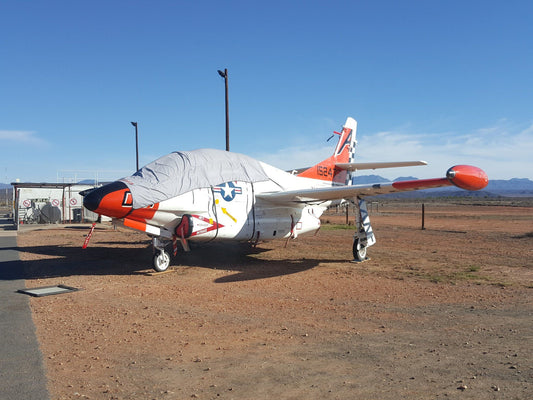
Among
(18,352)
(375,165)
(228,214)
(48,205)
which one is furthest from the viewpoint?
(48,205)

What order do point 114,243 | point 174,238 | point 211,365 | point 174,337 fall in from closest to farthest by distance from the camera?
point 211,365, point 174,337, point 174,238, point 114,243

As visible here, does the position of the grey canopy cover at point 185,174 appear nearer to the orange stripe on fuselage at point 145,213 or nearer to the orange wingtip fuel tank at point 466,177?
the orange stripe on fuselage at point 145,213

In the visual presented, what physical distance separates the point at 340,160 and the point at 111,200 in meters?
10.8

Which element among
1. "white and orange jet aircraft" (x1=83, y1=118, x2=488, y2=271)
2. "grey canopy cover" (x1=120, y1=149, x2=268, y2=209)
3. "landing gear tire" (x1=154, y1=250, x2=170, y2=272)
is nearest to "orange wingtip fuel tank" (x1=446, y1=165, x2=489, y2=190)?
"white and orange jet aircraft" (x1=83, y1=118, x2=488, y2=271)

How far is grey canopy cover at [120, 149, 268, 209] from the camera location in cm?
1085

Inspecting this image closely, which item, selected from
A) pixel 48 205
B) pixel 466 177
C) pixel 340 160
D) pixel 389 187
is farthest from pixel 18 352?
pixel 48 205

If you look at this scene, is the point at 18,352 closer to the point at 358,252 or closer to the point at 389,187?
the point at 389,187

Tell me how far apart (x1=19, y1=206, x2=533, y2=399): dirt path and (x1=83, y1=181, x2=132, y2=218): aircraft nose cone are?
71.2 inches

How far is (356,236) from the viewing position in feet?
44.7

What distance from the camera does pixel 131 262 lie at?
1395 cm

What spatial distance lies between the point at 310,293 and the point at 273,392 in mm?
4893

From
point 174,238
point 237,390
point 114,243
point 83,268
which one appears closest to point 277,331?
point 237,390

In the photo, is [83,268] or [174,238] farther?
[83,268]

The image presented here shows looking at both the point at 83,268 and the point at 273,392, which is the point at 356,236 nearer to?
the point at 83,268
